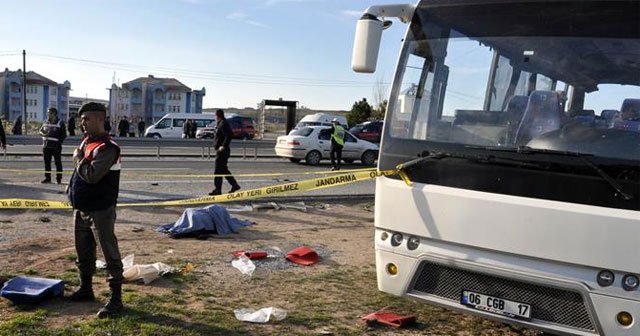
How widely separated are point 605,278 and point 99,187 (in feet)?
12.8

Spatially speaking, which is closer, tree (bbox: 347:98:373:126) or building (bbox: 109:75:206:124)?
tree (bbox: 347:98:373:126)

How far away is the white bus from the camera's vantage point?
3.84m

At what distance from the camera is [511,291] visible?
13.8ft

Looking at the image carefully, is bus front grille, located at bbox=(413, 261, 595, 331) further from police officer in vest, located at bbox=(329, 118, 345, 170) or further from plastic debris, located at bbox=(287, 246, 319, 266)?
police officer in vest, located at bbox=(329, 118, 345, 170)

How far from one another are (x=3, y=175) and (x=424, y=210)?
12.9 meters

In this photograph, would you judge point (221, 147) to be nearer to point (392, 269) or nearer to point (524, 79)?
point (392, 269)

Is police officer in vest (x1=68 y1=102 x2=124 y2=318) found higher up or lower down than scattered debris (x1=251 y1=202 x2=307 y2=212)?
higher up

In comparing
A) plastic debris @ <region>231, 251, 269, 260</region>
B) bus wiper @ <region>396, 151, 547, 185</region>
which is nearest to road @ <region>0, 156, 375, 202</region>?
plastic debris @ <region>231, 251, 269, 260</region>

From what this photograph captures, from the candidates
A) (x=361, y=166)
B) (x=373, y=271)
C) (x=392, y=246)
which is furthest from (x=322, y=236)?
(x=361, y=166)

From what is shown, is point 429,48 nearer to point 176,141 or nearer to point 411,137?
point 411,137

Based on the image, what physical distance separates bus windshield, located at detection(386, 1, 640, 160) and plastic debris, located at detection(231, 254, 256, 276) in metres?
2.71

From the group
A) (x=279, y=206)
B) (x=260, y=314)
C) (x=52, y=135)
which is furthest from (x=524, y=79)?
(x=52, y=135)

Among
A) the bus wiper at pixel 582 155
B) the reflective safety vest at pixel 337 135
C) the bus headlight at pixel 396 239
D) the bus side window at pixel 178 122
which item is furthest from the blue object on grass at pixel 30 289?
the bus side window at pixel 178 122

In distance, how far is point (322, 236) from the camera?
29.3 ft
